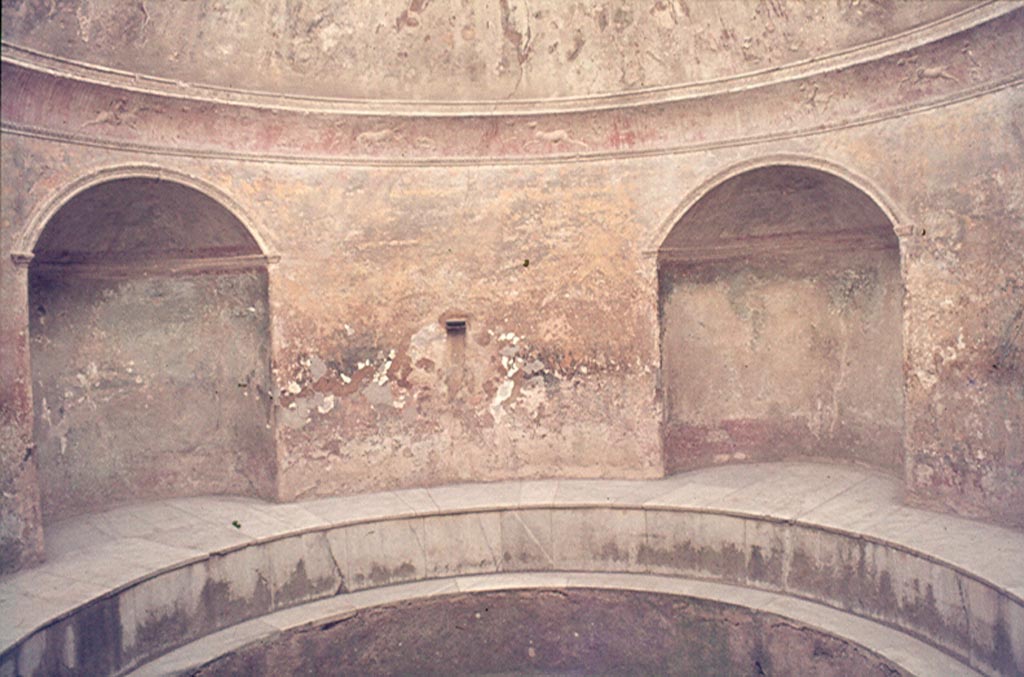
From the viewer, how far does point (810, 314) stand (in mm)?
7719

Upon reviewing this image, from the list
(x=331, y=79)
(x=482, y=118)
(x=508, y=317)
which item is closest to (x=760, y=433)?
(x=508, y=317)

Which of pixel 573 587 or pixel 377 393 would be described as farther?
pixel 377 393

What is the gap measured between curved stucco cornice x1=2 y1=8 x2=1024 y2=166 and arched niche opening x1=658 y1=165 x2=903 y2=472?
72 cm

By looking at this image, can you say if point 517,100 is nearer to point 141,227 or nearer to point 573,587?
point 141,227

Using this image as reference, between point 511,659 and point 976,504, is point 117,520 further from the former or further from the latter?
point 976,504

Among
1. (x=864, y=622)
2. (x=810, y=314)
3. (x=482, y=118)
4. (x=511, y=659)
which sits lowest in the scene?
(x=511, y=659)

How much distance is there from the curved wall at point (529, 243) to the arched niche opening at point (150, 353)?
1.60ft

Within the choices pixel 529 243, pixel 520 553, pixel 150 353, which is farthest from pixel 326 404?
pixel 529 243

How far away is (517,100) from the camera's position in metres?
7.24

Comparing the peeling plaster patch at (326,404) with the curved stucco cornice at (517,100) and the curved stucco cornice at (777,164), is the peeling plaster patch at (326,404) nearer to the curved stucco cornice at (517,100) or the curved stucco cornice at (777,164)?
the curved stucco cornice at (517,100)

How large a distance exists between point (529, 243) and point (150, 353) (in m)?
3.52

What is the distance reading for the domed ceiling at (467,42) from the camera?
242 inches

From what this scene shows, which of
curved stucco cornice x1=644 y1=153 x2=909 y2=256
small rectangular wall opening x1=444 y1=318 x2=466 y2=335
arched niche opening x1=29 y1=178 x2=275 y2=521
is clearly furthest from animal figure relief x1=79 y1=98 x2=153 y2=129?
curved stucco cornice x1=644 y1=153 x2=909 y2=256

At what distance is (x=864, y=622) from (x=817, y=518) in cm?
78
